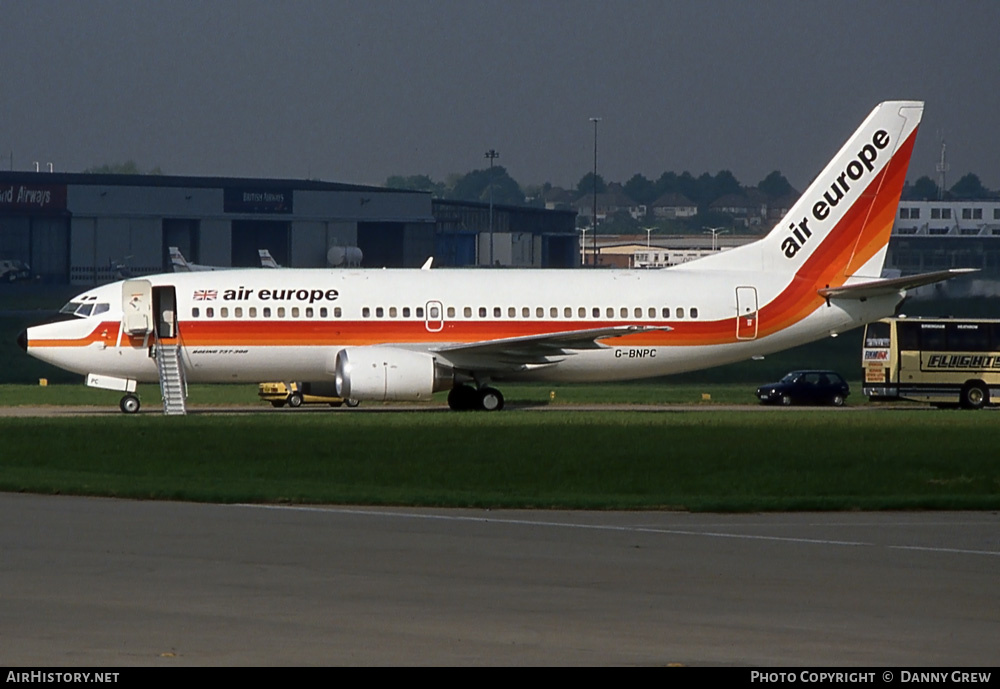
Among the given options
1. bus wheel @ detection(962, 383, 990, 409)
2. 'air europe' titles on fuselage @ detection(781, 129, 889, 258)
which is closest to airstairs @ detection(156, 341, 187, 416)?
'air europe' titles on fuselage @ detection(781, 129, 889, 258)

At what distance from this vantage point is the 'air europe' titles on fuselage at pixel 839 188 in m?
46.6

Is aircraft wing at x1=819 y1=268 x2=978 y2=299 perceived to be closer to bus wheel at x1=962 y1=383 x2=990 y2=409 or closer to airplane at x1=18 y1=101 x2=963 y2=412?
airplane at x1=18 y1=101 x2=963 y2=412

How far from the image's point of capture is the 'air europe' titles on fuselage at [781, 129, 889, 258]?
153 feet

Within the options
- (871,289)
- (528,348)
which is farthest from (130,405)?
(871,289)

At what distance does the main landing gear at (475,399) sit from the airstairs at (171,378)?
26.0 ft

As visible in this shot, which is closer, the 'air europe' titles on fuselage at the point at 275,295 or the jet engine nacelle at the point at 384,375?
the jet engine nacelle at the point at 384,375

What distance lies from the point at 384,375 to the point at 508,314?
16.4ft

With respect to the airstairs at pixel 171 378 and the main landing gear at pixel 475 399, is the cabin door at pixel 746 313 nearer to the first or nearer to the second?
the main landing gear at pixel 475 399

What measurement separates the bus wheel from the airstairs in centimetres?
2838

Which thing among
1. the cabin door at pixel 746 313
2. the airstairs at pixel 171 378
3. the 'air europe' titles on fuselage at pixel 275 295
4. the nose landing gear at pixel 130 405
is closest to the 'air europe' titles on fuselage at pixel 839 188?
the cabin door at pixel 746 313

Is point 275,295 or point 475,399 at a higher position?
point 275,295

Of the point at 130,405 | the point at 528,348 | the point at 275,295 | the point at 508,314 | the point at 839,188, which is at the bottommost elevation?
the point at 130,405

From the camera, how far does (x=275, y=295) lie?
43594mm

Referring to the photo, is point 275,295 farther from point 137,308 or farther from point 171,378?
point 137,308
